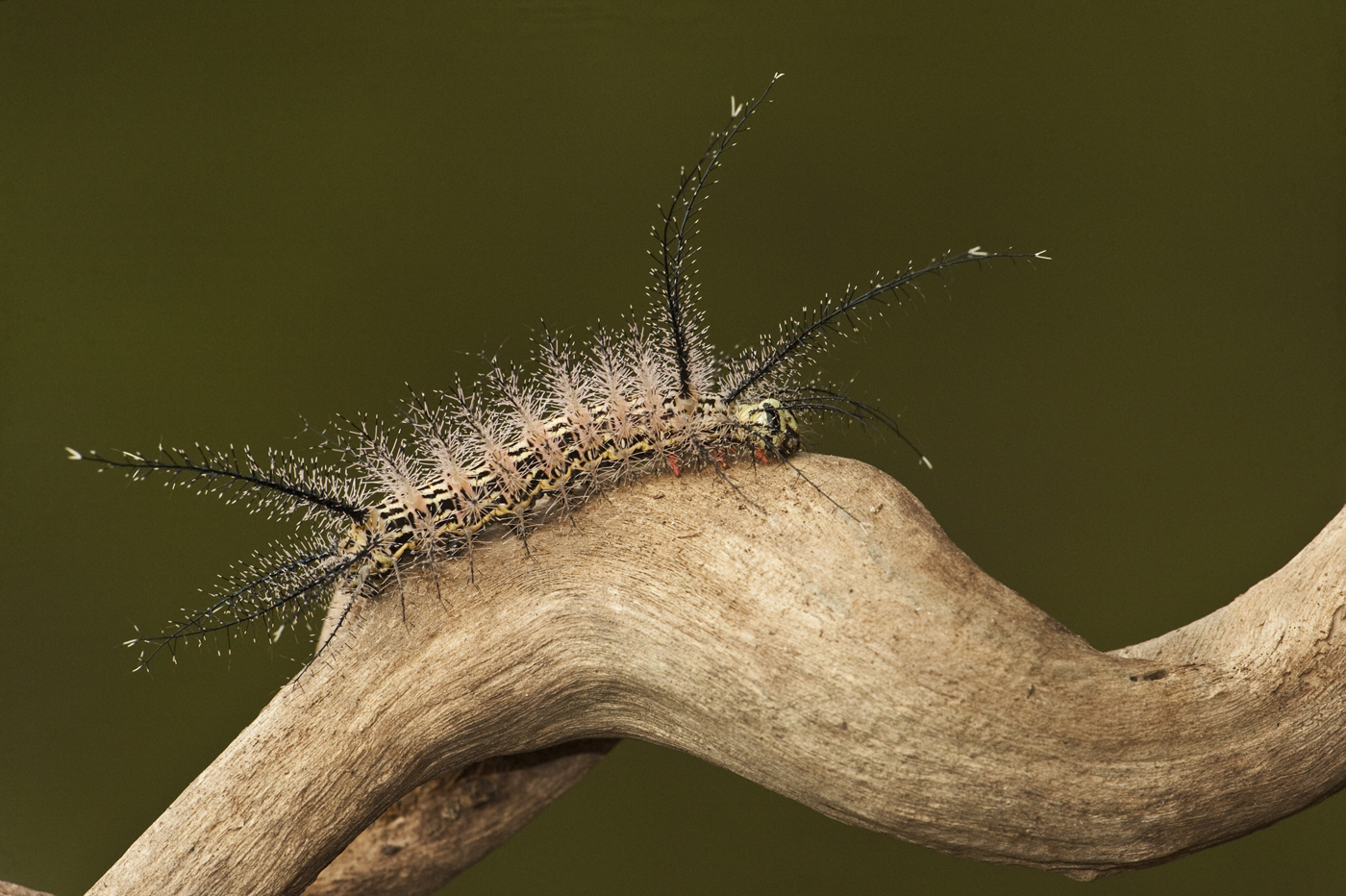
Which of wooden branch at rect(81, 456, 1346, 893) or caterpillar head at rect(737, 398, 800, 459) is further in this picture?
caterpillar head at rect(737, 398, 800, 459)

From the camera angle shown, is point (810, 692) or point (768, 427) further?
point (768, 427)

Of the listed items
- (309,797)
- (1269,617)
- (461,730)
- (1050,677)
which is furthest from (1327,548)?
(309,797)

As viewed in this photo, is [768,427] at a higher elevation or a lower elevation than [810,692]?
higher

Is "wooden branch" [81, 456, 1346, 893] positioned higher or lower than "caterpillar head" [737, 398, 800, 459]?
lower
